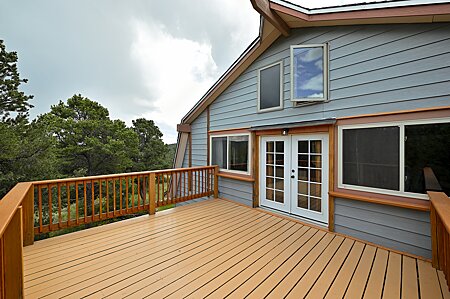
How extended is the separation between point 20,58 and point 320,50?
11560 mm

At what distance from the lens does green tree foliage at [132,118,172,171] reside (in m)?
15.9

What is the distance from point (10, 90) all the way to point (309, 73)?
11.9m

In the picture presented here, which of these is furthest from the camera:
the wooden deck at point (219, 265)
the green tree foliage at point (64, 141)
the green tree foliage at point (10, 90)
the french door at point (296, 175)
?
the green tree foliage at point (10, 90)

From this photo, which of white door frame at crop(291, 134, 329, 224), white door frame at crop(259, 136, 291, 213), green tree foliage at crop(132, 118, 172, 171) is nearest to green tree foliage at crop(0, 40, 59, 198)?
green tree foliage at crop(132, 118, 172, 171)

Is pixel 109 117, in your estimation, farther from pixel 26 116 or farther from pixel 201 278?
pixel 201 278

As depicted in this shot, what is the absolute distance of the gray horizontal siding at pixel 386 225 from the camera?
2572 mm

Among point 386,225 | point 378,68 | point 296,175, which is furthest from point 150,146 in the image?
point 386,225

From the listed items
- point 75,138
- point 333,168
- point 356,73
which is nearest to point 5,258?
point 333,168

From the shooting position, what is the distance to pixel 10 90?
8.58 metres

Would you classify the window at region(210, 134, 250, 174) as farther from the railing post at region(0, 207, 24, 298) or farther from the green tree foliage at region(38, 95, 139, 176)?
the green tree foliage at region(38, 95, 139, 176)

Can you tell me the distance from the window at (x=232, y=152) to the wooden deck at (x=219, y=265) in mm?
1877

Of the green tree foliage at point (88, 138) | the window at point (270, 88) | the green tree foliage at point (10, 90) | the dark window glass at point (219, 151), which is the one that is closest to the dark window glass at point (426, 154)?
the window at point (270, 88)

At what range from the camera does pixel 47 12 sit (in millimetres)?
5539

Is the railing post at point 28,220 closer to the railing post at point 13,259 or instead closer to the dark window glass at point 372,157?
the railing post at point 13,259
